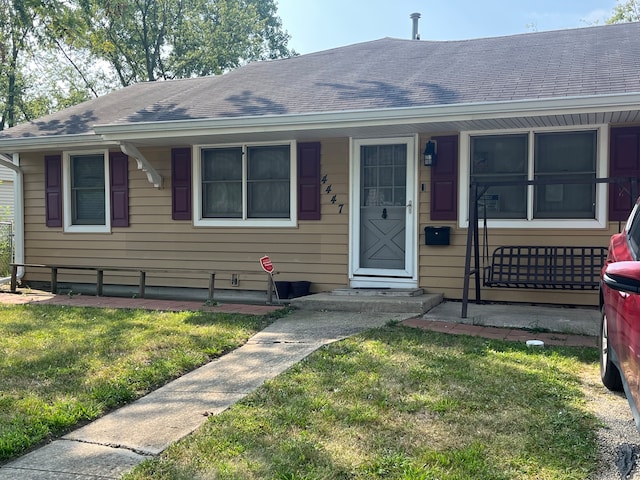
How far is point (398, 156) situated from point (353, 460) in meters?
5.33

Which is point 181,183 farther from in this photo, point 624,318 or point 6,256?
point 624,318

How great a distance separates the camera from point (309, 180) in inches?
303

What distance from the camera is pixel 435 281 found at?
23.8ft

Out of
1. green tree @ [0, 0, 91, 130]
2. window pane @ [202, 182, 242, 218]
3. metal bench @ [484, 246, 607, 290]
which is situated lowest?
metal bench @ [484, 246, 607, 290]

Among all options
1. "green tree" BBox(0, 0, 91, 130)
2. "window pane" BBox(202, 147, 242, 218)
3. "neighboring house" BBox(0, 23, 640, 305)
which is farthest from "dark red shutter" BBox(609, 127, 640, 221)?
"green tree" BBox(0, 0, 91, 130)

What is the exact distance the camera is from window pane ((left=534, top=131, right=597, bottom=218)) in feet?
21.6

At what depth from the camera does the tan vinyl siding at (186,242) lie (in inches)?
302

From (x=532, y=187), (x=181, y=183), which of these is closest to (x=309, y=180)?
(x=181, y=183)

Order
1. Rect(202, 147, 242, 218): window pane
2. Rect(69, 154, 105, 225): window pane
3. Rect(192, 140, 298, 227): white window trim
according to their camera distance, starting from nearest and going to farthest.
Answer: Rect(192, 140, 298, 227): white window trim < Rect(202, 147, 242, 218): window pane < Rect(69, 154, 105, 225): window pane

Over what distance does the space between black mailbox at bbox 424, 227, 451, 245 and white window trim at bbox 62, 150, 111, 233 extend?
5.08 metres

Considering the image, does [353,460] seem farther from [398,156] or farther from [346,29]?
[346,29]

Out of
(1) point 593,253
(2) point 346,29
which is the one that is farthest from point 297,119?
(2) point 346,29

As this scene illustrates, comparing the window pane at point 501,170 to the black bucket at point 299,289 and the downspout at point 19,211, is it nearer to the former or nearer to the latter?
the black bucket at point 299,289

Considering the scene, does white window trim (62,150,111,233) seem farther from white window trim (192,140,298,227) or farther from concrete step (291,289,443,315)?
concrete step (291,289,443,315)
